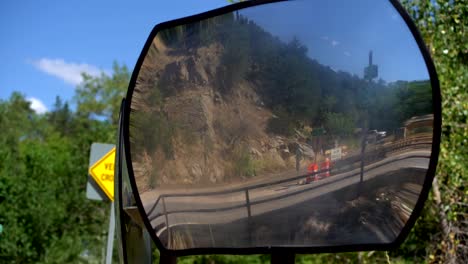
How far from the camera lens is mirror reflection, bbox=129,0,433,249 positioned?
4.35 ft

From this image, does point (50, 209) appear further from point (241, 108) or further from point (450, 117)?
point (241, 108)

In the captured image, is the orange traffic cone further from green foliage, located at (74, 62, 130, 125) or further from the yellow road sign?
green foliage, located at (74, 62, 130, 125)

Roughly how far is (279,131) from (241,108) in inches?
4.1

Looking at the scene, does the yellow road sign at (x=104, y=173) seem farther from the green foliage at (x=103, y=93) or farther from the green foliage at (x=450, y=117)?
the green foliage at (x=103, y=93)


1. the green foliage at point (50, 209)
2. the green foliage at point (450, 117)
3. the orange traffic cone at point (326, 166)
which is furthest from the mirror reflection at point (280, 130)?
the green foliage at point (50, 209)

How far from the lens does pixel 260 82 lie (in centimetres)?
140

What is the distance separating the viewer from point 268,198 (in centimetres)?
138

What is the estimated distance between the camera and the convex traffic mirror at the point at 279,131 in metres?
1.32

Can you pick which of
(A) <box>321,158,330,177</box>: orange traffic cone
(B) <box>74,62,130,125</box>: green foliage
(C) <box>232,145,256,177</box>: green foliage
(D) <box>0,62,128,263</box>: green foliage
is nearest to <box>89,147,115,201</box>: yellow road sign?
(D) <box>0,62,128,263</box>: green foliage

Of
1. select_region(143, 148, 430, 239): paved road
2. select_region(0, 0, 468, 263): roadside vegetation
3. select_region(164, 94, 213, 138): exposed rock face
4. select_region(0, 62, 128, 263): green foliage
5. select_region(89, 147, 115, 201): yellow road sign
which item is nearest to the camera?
select_region(143, 148, 430, 239): paved road

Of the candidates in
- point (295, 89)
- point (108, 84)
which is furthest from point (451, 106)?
point (108, 84)

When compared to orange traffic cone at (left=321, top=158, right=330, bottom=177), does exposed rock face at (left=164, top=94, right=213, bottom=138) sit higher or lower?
higher

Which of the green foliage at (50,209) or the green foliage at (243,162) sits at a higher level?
the green foliage at (243,162)

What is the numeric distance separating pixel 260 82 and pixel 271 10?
17 centimetres
